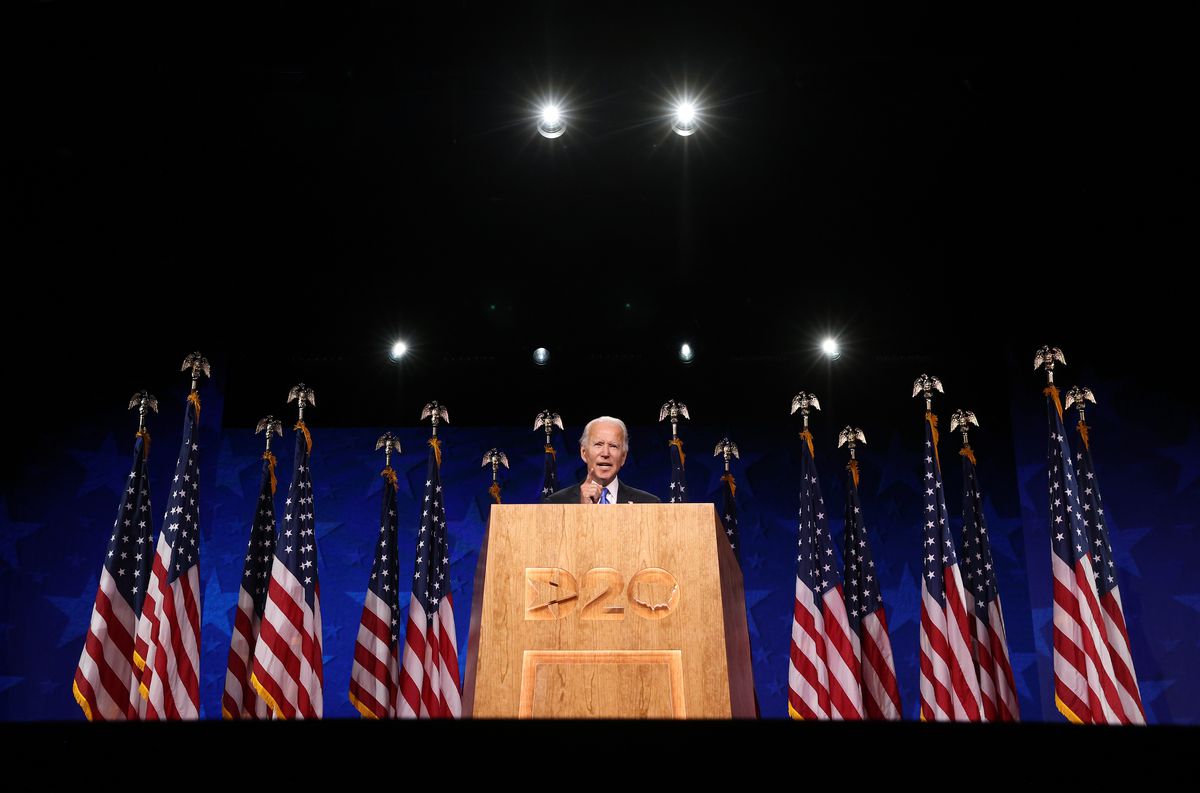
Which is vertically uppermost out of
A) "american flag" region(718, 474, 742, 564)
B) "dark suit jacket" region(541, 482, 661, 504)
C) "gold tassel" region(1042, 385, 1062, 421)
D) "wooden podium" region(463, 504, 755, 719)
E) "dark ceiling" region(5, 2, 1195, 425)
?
"dark ceiling" region(5, 2, 1195, 425)

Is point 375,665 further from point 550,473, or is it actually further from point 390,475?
point 550,473

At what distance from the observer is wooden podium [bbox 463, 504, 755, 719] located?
268cm

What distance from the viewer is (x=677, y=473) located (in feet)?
24.3

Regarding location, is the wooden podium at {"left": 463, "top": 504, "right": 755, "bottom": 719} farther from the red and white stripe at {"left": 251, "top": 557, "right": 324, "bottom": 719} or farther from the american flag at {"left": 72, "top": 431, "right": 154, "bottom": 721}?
the american flag at {"left": 72, "top": 431, "right": 154, "bottom": 721}

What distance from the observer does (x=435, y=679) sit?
6.71m

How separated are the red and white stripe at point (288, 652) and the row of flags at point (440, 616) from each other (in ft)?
0.03

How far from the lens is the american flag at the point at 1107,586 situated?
605 cm

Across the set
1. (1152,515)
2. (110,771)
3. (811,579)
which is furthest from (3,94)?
(1152,515)

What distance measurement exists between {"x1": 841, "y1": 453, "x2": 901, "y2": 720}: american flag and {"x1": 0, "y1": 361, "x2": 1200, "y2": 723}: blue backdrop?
582mm

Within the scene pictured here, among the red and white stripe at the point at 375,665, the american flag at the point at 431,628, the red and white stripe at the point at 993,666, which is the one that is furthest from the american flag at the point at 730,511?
the red and white stripe at the point at 375,665

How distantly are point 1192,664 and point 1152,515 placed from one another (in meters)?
1.08

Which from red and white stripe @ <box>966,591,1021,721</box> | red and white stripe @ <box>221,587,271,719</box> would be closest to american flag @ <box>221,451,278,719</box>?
red and white stripe @ <box>221,587,271,719</box>

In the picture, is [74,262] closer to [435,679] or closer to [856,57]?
[435,679]

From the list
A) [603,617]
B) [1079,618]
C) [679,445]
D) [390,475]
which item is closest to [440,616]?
[390,475]
